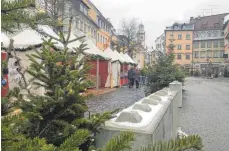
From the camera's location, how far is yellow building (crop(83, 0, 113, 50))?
2030 inches

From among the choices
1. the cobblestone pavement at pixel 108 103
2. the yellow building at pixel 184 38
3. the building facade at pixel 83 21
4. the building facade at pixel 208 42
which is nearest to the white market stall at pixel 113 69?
the cobblestone pavement at pixel 108 103

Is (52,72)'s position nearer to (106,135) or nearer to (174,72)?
(106,135)

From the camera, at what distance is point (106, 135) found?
2.39m

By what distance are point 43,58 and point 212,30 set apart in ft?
304

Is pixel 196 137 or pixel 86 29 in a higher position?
pixel 86 29

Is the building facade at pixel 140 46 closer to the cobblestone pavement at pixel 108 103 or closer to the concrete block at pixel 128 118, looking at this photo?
the cobblestone pavement at pixel 108 103

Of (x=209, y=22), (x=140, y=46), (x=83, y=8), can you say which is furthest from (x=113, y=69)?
(x=209, y=22)

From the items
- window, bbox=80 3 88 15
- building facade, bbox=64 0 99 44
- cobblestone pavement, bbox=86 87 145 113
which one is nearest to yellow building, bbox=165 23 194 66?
building facade, bbox=64 0 99 44

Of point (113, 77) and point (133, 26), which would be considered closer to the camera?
point (113, 77)

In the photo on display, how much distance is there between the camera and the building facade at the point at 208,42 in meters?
88.2

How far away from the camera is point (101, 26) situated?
57906 millimetres

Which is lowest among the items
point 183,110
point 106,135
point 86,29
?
point 183,110

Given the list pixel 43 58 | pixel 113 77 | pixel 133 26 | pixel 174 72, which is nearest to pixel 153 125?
pixel 43 58

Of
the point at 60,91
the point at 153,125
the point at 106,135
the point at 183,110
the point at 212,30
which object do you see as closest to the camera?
the point at 60,91
